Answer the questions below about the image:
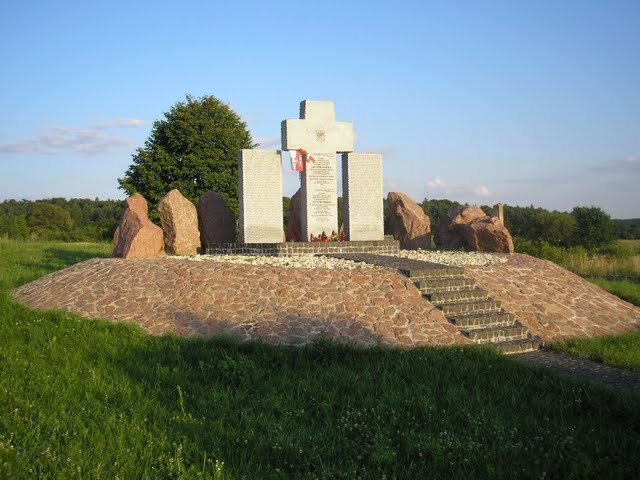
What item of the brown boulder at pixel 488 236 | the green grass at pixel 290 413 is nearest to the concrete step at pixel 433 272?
the green grass at pixel 290 413

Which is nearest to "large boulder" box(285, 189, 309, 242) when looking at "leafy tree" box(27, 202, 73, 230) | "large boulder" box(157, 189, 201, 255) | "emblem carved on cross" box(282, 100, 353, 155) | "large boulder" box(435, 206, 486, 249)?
"emblem carved on cross" box(282, 100, 353, 155)

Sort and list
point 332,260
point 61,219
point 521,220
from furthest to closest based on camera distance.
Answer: point 61,219 < point 521,220 < point 332,260

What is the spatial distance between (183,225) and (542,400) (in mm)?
11513

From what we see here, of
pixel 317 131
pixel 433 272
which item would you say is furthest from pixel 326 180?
pixel 433 272

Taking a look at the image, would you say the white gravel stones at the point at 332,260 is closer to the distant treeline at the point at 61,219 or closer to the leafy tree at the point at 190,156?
the leafy tree at the point at 190,156

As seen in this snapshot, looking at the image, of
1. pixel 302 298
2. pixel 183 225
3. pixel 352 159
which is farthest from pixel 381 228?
pixel 302 298

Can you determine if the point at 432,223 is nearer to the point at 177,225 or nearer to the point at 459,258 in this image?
the point at 459,258

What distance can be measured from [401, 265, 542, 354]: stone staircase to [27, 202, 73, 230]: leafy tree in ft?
146

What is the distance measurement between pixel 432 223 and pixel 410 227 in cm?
2343

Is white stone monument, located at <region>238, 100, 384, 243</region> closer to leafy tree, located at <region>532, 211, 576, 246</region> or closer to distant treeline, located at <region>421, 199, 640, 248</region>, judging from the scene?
distant treeline, located at <region>421, 199, 640, 248</region>

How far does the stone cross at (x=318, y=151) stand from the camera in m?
16.4

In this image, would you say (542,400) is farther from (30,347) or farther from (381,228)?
(381,228)

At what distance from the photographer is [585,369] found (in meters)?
8.12

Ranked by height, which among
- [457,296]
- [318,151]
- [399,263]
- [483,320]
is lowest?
[483,320]
